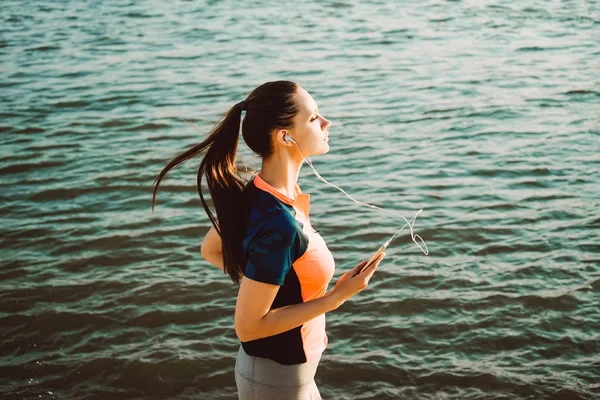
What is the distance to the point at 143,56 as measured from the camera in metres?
15.0

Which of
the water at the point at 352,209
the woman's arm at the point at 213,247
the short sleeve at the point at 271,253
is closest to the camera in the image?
the short sleeve at the point at 271,253

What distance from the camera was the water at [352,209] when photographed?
5941mm

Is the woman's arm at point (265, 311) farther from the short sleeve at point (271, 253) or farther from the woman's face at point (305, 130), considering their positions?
the woman's face at point (305, 130)

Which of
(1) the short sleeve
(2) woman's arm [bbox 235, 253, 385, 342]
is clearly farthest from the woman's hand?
(1) the short sleeve

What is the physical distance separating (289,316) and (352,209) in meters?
5.17

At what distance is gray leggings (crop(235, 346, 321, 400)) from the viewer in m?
3.33

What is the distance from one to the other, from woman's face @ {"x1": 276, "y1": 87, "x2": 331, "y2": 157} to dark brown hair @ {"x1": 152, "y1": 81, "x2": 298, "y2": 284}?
0.02 meters

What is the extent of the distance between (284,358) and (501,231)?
4.72 m

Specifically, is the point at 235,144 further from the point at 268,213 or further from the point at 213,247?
the point at 213,247

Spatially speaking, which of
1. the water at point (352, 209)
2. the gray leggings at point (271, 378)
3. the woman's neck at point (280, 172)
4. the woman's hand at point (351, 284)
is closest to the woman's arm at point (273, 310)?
the woman's hand at point (351, 284)

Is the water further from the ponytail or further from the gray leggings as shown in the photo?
the ponytail

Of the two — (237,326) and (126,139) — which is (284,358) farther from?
(126,139)

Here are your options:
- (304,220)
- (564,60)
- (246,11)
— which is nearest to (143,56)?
(246,11)

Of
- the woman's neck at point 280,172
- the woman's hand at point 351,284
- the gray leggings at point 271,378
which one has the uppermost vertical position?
the woman's neck at point 280,172
